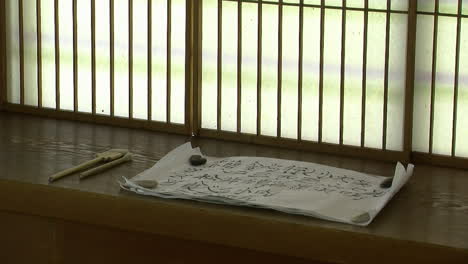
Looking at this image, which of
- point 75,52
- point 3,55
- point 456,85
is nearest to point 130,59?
point 75,52

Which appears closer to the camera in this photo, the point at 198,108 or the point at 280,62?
the point at 280,62

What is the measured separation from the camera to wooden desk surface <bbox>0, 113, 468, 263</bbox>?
212 cm

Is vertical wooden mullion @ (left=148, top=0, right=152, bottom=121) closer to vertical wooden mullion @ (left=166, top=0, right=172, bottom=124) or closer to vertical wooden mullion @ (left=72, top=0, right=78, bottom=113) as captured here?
vertical wooden mullion @ (left=166, top=0, right=172, bottom=124)

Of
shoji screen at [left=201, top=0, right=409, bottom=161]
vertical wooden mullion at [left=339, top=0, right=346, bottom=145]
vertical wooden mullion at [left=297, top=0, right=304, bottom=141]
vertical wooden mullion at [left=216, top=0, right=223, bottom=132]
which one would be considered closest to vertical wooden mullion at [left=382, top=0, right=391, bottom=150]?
shoji screen at [left=201, top=0, right=409, bottom=161]

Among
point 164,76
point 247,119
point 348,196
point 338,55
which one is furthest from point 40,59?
point 348,196

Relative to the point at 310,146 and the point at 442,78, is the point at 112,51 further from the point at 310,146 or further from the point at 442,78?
the point at 442,78

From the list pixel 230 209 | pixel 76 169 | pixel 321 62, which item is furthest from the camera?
pixel 321 62

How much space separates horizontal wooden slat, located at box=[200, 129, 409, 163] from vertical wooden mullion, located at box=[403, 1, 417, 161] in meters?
0.04

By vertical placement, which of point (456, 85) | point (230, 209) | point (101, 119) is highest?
point (456, 85)

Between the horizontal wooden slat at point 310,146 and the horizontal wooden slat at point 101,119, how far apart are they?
85mm

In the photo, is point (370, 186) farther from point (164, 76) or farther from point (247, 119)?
point (164, 76)

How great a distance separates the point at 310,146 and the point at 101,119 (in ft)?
1.98

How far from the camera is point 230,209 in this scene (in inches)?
88.7

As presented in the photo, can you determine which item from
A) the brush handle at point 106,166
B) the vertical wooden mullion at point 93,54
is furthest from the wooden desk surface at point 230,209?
the vertical wooden mullion at point 93,54
